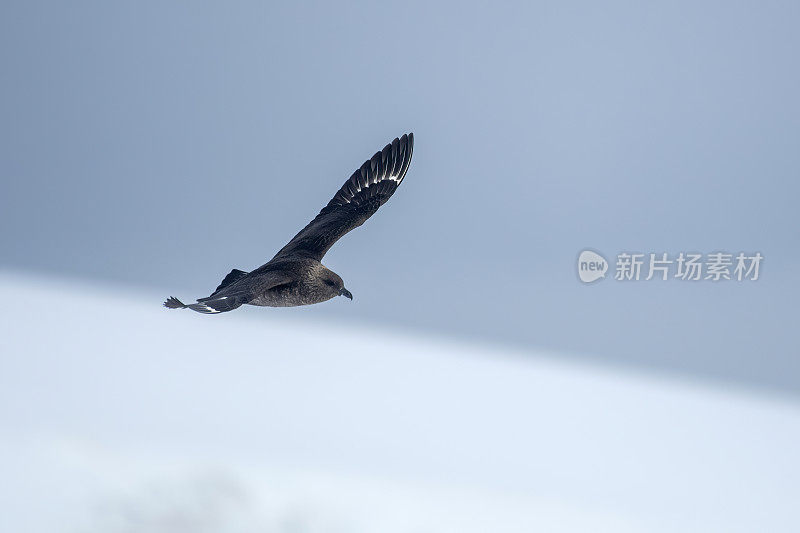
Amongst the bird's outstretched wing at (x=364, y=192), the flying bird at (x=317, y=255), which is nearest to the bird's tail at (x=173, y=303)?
the flying bird at (x=317, y=255)

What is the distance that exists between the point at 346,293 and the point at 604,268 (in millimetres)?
4502

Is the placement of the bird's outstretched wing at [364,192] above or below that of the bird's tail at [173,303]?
above

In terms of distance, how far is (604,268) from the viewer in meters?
8.23

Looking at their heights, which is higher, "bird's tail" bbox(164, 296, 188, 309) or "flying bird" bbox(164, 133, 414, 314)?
"flying bird" bbox(164, 133, 414, 314)

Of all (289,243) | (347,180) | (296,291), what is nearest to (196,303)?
(296,291)

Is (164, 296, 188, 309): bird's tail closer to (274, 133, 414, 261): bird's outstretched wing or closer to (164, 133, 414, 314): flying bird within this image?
(164, 133, 414, 314): flying bird

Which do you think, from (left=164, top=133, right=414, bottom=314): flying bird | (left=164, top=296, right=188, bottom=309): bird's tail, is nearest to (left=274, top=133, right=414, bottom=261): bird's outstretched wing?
(left=164, top=133, right=414, bottom=314): flying bird

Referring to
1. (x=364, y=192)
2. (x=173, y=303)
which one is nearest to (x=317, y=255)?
(x=364, y=192)

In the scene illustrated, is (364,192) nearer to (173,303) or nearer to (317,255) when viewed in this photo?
(317,255)

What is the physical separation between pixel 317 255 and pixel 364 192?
2.41ft

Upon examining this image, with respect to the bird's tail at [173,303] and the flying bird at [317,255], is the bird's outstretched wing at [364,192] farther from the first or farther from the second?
the bird's tail at [173,303]

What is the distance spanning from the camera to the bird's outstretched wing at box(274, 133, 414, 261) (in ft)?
16.2

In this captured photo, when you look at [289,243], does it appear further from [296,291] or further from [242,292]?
[242,292]

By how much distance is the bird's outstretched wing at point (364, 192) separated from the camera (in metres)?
4.93
